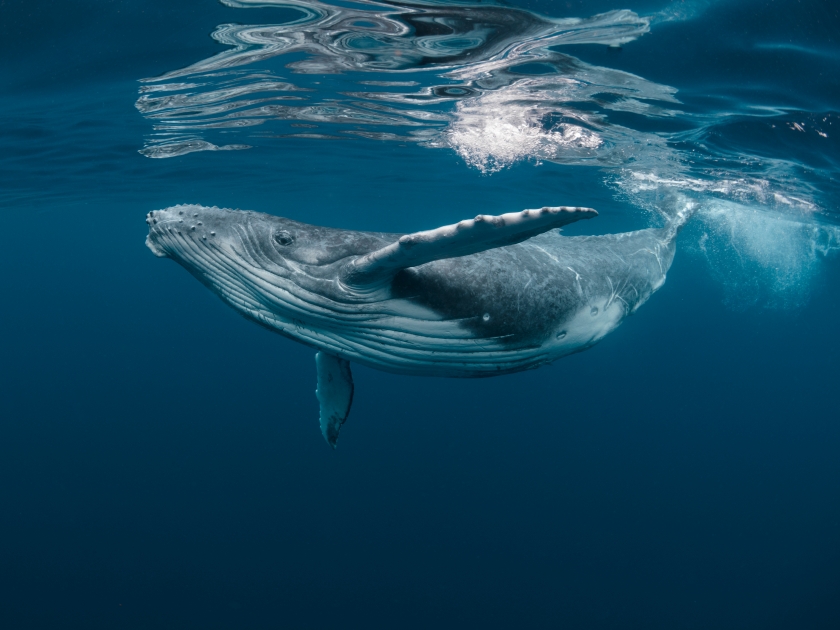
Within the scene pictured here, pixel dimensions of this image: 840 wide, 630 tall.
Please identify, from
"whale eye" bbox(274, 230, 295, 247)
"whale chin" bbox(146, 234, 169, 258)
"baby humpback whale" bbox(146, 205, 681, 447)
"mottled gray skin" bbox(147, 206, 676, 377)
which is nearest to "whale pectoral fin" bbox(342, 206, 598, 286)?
"baby humpback whale" bbox(146, 205, 681, 447)

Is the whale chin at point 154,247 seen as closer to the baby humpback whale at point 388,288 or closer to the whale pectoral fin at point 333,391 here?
the baby humpback whale at point 388,288

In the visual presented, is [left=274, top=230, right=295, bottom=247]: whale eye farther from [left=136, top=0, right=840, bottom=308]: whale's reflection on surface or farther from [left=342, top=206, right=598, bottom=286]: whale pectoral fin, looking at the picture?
[left=136, top=0, right=840, bottom=308]: whale's reflection on surface

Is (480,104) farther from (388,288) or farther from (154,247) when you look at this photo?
(154,247)

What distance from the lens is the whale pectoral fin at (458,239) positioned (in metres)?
3.10

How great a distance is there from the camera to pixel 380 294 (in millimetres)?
4211

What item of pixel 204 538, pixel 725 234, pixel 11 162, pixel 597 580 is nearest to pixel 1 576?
pixel 204 538

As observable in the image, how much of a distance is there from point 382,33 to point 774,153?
12395 mm

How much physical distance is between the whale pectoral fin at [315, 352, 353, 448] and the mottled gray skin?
75cm

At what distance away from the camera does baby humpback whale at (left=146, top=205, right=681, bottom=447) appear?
13.6 feet

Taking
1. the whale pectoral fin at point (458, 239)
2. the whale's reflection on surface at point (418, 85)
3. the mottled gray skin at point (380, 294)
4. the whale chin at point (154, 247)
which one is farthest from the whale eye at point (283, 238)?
the whale's reflection on surface at point (418, 85)

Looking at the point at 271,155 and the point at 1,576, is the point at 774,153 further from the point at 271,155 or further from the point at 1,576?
the point at 1,576

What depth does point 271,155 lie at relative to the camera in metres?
20.1

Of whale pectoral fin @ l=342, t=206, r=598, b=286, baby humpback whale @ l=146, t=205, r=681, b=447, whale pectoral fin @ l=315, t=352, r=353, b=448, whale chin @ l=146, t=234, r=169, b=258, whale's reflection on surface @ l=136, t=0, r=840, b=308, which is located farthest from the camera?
whale's reflection on surface @ l=136, t=0, r=840, b=308

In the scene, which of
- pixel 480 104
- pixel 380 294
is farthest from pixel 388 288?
pixel 480 104
